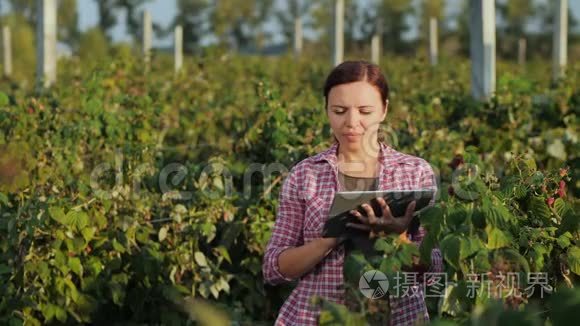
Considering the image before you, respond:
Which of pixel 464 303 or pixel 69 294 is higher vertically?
pixel 464 303

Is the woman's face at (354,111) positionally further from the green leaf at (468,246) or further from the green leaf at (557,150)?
the green leaf at (557,150)

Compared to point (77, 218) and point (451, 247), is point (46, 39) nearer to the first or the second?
point (77, 218)

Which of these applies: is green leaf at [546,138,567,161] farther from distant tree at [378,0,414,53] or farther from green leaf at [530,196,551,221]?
distant tree at [378,0,414,53]

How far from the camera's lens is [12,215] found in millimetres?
4082

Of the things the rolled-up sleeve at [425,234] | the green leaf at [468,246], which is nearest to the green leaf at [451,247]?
the green leaf at [468,246]

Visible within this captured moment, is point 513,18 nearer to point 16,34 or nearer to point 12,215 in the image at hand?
point 16,34

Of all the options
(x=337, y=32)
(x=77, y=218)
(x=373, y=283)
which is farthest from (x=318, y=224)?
(x=337, y=32)

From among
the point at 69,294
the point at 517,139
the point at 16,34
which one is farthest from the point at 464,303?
the point at 16,34

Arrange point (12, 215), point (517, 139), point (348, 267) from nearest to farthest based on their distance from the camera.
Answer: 1. point (348, 267)
2. point (12, 215)
3. point (517, 139)

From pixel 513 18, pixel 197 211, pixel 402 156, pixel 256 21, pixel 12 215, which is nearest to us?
pixel 402 156

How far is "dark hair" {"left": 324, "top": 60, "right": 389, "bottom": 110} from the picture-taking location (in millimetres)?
2512

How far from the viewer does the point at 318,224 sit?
255 cm

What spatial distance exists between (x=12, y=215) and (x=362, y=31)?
173 ft

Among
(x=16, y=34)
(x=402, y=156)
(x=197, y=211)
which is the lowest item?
(x=197, y=211)
